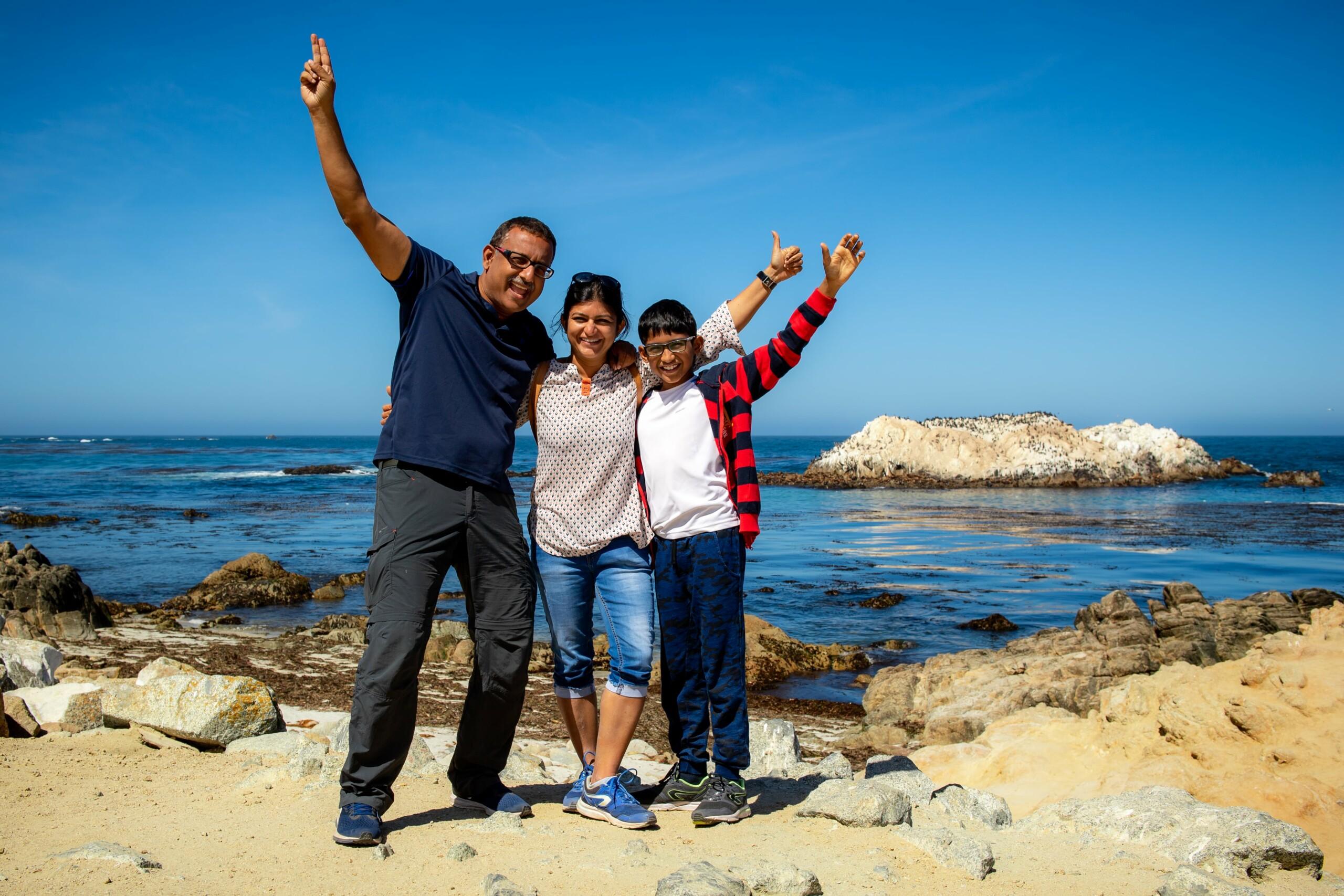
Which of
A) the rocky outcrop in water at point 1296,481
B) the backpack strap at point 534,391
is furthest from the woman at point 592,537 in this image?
the rocky outcrop in water at point 1296,481

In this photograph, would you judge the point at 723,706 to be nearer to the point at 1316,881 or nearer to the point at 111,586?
the point at 1316,881

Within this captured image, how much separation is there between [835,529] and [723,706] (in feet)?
65.7

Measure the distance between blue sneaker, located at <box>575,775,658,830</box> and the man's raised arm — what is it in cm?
234

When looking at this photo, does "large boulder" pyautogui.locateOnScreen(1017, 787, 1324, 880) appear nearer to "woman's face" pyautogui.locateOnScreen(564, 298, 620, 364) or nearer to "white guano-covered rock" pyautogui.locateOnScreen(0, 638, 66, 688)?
"woman's face" pyautogui.locateOnScreen(564, 298, 620, 364)

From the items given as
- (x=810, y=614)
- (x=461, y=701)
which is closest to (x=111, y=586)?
(x=461, y=701)

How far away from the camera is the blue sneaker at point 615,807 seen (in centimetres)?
349

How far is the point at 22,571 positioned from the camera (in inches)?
406

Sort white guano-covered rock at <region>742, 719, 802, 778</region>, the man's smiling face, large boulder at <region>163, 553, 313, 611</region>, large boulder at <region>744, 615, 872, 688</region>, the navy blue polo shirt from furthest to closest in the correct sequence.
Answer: large boulder at <region>163, 553, 313, 611</region>
large boulder at <region>744, 615, 872, 688</region>
white guano-covered rock at <region>742, 719, 802, 778</region>
the man's smiling face
the navy blue polo shirt

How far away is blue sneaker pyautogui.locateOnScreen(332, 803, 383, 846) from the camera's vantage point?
312 cm

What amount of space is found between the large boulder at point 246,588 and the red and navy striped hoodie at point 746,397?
34.9ft

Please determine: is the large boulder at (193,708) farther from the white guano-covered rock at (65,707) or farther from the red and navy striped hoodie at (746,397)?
the red and navy striped hoodie at (746,397)

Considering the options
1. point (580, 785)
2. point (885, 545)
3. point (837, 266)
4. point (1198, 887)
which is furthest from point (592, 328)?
point (885, 545)

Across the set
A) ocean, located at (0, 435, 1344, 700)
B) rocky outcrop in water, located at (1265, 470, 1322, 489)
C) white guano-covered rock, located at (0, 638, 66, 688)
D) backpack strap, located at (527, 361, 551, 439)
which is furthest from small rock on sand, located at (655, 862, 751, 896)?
rocky outcrop in water, located at (1265, 470, 1322, 489)

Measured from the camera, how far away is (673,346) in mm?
3713
